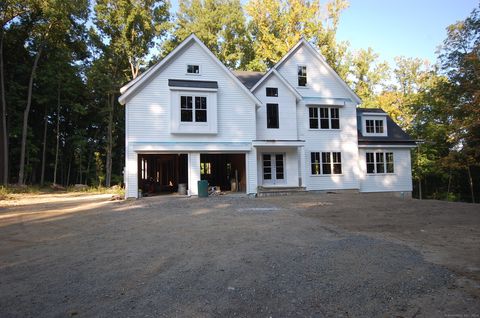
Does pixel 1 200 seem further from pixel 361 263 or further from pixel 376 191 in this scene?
pixel 376 191

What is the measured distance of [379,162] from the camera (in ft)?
76.7

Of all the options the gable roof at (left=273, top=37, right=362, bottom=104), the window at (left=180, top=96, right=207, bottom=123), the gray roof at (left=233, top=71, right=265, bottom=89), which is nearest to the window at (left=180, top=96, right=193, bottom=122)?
the window at (left=180, top=96, right=207, bottom=123)

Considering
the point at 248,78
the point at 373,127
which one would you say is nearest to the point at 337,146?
the point at 373,127

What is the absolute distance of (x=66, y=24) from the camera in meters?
29.4

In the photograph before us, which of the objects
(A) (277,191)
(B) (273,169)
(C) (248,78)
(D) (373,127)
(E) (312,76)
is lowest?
(A) (277,191)

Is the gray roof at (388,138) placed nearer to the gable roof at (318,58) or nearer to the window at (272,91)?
the gable roof at (318,58)

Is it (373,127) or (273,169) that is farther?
(373,127)

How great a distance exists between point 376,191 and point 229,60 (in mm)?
24038

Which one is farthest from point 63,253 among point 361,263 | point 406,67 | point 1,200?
point 406,67

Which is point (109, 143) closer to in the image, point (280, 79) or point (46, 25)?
point (46, 25)

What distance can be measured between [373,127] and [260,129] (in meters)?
8.78

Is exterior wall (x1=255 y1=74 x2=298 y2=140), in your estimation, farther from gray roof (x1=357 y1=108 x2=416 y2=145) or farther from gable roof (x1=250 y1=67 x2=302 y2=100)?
gray roof (x1=357 y1=108 x2=416 y2=145)

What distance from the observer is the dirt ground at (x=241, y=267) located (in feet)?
14.0

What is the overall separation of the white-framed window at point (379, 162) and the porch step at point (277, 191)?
581cm
